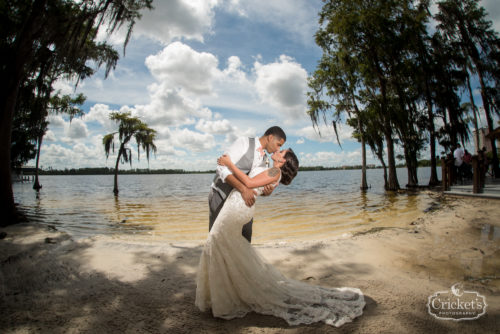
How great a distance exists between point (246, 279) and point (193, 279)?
4.06 feet

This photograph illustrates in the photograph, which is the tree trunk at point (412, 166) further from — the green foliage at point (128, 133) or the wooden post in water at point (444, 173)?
the green foliage at point (128, 133)

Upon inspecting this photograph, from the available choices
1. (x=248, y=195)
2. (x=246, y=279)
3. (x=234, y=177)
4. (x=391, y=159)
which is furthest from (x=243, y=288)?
(x=391, y=159)

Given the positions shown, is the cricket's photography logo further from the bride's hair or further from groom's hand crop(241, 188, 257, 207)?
groom's hand crop(241, 188, 257, 207)

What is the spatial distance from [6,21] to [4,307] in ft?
31.2

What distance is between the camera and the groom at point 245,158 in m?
2.23

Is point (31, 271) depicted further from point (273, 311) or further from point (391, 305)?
point (391, 305)

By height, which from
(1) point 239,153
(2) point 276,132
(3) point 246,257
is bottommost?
(3) point 246,257

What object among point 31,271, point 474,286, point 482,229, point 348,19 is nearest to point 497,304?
point 474,286

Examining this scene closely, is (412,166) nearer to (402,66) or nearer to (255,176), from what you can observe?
(402,66)

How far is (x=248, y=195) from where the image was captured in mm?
2115

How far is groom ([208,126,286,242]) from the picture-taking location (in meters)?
2.23

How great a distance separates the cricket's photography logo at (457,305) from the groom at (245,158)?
2008 mm

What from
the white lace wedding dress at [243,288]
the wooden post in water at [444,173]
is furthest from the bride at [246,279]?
the wooden post in water at [444,173]

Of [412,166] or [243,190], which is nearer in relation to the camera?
[243,190]
